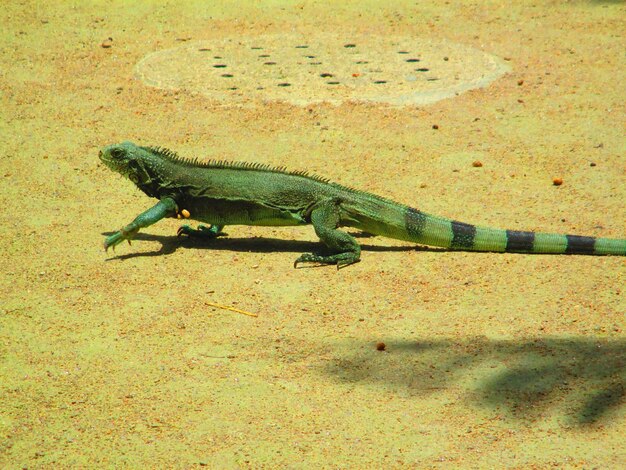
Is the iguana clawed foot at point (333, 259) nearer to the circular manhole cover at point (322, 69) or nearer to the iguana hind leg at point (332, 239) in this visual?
the iguana hind leg at point (332, 239)

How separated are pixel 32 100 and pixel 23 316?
4.83 metres

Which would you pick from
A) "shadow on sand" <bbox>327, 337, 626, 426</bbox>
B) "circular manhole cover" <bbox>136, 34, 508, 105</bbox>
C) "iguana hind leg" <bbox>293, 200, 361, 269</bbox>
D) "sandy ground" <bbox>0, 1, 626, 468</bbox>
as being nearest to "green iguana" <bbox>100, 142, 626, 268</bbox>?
"iguana hind leg" <bbox>293, 200, 361, 269</bbox>

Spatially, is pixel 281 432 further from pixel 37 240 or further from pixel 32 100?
pixel 32 100

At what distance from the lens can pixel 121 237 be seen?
7246mm

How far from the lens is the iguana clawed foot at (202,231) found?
25.3 ft

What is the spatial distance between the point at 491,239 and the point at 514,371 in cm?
190

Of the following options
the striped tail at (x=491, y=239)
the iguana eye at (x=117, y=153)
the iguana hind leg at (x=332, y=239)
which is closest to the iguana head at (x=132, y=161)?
the iguana eye at (x=117, y=153)

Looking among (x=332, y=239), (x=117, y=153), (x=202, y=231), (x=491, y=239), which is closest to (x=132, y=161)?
(x=117, y=153)

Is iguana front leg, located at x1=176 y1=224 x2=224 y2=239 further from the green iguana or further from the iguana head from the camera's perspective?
the iguana head

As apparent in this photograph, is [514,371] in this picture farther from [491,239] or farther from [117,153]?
[117,153]

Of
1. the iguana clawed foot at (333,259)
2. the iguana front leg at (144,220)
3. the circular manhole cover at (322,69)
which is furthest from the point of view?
the circular manhole cover at (322,69)

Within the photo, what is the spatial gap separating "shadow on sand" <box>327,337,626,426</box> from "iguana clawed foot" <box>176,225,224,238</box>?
2353 mm

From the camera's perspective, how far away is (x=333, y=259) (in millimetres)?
7094

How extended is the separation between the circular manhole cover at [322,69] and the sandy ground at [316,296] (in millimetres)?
293
